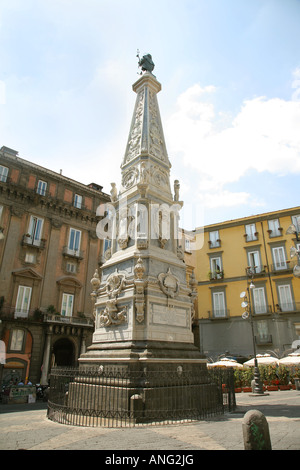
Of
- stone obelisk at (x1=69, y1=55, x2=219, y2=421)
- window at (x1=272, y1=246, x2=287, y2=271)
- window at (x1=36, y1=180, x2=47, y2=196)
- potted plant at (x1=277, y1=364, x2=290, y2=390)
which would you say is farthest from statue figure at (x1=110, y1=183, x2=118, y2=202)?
window at (x1=272, y1=246, x2=287, y2=271)

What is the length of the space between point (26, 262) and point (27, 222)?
3609 millimetres

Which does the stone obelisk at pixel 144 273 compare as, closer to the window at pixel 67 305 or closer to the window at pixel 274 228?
the window at pixel 67 305

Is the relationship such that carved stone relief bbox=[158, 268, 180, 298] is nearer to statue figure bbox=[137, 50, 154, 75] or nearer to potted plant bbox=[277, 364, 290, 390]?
statue figure bbox=[137, 50, 154, 75]

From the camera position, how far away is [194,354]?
986 cm

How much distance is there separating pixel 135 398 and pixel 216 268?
26.2 m

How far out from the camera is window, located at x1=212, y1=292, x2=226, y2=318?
30303mm

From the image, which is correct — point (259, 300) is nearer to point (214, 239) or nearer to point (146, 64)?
point (214, 239)

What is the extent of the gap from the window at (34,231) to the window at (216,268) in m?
17.6

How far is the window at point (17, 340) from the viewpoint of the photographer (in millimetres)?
23559

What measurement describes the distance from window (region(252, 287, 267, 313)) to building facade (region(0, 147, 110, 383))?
50.6 feet

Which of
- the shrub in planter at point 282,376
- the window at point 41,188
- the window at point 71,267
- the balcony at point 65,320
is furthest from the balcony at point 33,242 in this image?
the shrub in planter at point 282,376
